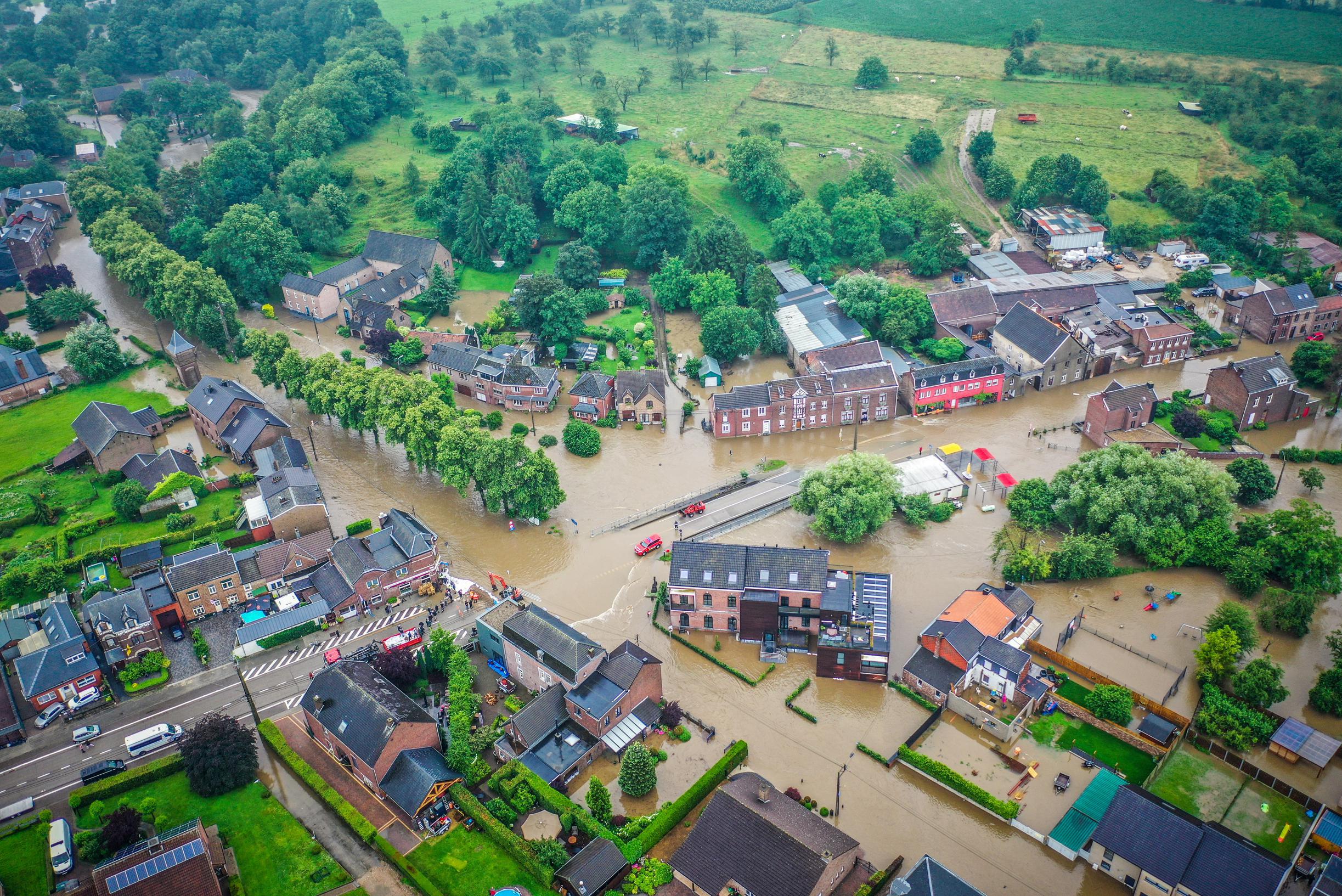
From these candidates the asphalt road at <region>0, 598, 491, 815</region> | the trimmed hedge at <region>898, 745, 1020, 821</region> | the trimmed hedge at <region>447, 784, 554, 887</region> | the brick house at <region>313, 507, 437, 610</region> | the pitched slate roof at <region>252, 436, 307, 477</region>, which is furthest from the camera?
the pitched slate roof at <region>252, 436, 307, 477</region>

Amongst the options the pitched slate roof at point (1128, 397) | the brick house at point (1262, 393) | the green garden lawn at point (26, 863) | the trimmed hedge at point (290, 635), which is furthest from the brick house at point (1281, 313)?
the green garden lawn at point (26, 863)

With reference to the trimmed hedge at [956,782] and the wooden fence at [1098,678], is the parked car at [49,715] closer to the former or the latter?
the trimmed hedge at [956,782]

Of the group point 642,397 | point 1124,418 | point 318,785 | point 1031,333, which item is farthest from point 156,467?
point 1124,418

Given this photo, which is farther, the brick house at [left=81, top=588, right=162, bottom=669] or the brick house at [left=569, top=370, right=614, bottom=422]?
the brick house at [left=569, top=370, right=614, bottom=422]

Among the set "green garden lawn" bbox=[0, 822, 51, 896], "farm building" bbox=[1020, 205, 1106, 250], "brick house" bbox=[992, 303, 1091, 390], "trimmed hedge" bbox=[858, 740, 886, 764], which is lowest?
"trimmed hedge" bbox=[858, 740, 886, 764]

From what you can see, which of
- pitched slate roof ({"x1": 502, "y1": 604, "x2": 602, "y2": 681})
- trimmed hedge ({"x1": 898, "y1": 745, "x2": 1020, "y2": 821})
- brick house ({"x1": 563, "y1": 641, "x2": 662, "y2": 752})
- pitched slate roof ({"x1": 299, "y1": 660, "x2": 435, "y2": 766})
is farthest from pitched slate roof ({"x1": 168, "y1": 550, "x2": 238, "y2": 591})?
trimmed hedge ({"x1": 898, "y1": 745, "x2": 1020, "y2": 821})

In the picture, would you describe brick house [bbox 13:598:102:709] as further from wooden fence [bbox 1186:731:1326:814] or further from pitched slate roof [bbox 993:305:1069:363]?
pitched slate roof [bbox 993:305:1069:363]

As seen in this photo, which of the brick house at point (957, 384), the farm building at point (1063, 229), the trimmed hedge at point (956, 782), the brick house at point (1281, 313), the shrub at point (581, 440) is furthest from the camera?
the farm building at point (1063, 229)
